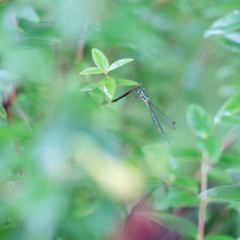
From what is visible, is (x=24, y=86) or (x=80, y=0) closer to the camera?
(x=80, y=0)

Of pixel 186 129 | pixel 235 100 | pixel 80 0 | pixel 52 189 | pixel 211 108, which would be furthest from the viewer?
pixel 211 108

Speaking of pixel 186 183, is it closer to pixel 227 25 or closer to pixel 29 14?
pixel 227 25

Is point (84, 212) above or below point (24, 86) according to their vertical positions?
below

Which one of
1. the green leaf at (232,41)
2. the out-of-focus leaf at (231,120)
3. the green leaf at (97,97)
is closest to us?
the green leaf at (97,97)

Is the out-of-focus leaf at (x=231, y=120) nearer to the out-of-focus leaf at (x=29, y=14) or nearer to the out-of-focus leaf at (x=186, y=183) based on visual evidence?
the out-of-focus leaf at (x=186, y=183)

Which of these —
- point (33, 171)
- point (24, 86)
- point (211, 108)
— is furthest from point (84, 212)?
point (211, 108)

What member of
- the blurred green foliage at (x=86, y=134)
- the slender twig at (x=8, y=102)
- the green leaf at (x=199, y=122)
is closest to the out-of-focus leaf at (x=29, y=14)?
the blurred green foliage at (x=86, y=134)

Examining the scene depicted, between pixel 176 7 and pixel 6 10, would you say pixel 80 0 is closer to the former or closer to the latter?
pixel 6 10
